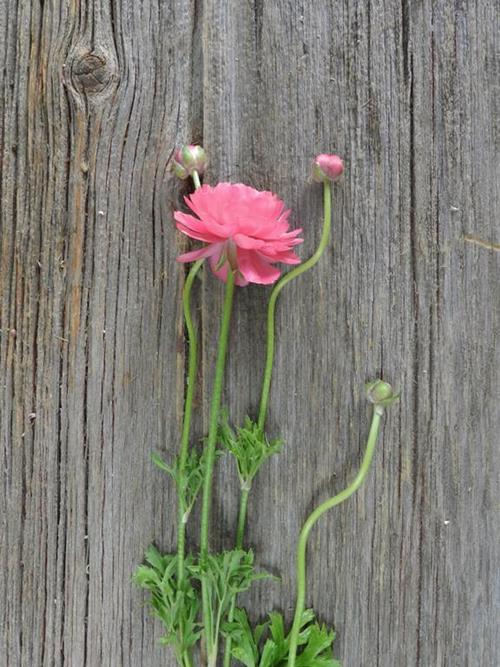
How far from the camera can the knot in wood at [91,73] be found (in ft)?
3.35

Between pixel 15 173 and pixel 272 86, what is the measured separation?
41 cm

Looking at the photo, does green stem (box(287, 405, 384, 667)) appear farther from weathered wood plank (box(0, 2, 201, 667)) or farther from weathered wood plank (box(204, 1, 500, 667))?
weathered wood plank (box(0, 2, 201, 667))

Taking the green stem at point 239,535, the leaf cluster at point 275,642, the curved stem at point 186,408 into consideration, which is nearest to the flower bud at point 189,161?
the curved stem at point 186,408

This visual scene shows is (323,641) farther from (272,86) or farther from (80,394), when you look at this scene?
(272,86)

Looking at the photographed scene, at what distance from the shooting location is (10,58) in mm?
1025

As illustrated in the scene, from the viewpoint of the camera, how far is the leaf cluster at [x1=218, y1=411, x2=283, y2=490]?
0.96 metres

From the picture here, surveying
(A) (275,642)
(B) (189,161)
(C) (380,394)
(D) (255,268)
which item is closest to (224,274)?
(D) (255,268)

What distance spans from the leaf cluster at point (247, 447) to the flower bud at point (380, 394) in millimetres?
147

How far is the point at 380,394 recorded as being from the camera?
3.19 ft

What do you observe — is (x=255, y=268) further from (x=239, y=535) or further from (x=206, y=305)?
(x=239, y=535)

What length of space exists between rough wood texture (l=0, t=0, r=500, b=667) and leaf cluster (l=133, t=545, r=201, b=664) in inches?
2.2

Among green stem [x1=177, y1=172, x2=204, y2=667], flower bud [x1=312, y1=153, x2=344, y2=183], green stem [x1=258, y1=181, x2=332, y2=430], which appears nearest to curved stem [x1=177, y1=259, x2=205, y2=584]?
green stem [x1=177, y1=172, x2=204, y2=667]

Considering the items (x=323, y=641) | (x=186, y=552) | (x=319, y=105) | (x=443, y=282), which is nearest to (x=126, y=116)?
(x=319, y=105)

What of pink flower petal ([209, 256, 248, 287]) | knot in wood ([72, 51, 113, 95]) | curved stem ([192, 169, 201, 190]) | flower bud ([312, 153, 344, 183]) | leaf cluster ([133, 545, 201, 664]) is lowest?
leaf cluster ([133, 545, 201, 664])
